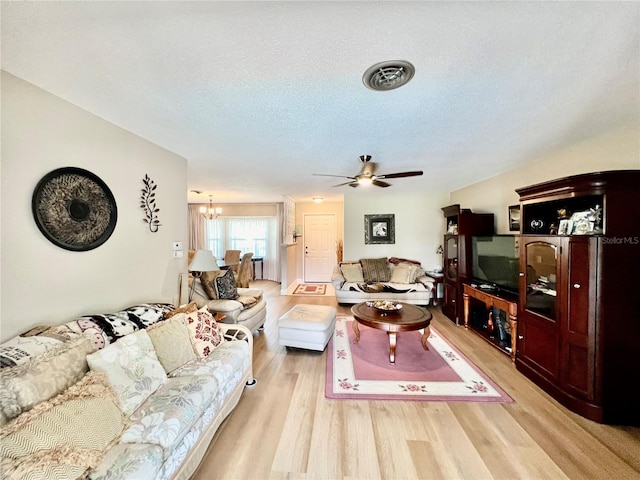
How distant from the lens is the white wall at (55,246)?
57.3 inches

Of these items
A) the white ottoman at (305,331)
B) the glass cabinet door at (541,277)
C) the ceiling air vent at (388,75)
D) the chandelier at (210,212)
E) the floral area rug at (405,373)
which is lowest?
the floral area rug at (405,373)

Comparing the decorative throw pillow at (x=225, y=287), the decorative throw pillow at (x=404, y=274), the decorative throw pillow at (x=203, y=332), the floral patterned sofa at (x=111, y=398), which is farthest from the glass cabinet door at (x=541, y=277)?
the decorative throw pillow at (x=225, y=287)

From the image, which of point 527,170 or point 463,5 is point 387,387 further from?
point 527,170

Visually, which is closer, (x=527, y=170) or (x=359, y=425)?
(x=359, y=425)

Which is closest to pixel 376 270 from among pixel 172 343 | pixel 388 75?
pixel 172 343

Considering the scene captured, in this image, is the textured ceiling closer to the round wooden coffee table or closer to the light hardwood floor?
the round wooden coffee table

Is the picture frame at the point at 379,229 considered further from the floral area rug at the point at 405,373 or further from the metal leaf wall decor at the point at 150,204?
the metal leaf wall decor at the point at 150,204

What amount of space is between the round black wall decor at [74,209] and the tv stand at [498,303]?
4018mm

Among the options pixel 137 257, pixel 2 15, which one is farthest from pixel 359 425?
pixel 2 15

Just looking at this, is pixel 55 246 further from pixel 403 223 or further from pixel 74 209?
pixel 403 223

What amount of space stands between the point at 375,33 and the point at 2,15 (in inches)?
61.5

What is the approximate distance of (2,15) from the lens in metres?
1.02

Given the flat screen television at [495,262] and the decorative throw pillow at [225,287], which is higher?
the flat screen television at [495,262]

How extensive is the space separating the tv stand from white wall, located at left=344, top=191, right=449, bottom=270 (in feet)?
6.28
